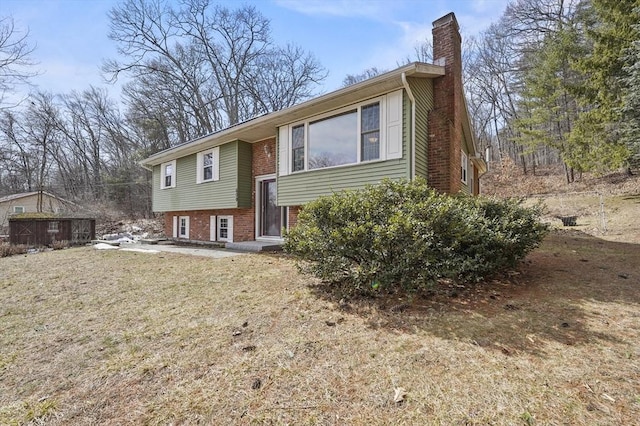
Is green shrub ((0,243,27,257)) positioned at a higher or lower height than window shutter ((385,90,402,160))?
lower

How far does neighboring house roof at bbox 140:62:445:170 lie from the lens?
6.33 metres

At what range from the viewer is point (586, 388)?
2.07 metres

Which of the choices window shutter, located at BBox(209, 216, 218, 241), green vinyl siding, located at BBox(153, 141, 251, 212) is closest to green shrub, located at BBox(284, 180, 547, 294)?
green vinyl siding, located at BBox(153, 141, 251, 212)

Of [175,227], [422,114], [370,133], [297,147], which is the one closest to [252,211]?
[297,147]

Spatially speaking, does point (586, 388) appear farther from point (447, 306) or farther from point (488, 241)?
point (488, 241)

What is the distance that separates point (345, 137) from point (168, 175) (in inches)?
397

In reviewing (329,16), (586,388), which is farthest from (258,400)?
(329,16)

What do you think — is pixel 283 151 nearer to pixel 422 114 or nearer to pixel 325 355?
pixel 422 114

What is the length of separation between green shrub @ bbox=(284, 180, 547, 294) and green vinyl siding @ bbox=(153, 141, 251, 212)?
606 centimetres

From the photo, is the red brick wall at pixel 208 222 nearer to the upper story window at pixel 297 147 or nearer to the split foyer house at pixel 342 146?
the split foyer house at pixel 342 146

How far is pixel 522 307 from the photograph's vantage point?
11.6 feet

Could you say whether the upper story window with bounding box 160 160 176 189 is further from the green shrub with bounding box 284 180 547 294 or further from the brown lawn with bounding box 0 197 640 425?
the green shrub with bounding box 284 180 547 294

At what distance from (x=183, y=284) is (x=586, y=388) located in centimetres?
529

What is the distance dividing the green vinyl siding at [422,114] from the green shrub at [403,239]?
2.32 metres
